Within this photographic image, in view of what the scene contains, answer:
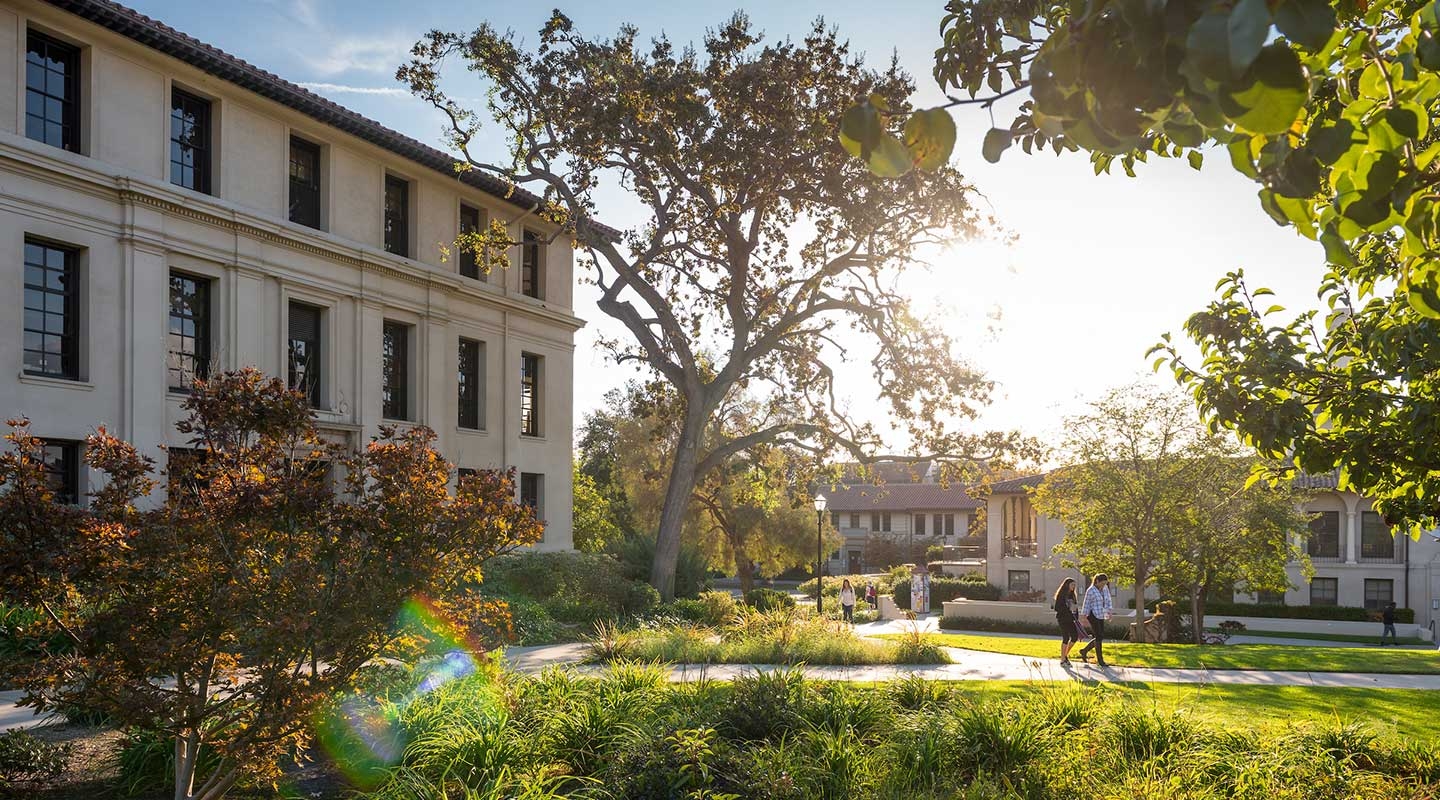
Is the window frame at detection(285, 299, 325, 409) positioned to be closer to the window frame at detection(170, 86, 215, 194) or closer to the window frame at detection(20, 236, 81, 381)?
the window frame at detection(170, 86, 215, 194)

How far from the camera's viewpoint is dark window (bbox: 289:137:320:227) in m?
23.8

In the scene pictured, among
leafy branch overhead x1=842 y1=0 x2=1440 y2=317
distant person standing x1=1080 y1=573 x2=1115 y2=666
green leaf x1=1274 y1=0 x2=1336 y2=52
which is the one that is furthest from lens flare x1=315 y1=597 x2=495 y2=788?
distant person standing x1=1080 y1=573 x2=1115 y2=666

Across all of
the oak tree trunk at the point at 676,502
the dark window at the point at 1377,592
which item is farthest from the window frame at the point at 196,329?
the dark window at the point at 1377,592

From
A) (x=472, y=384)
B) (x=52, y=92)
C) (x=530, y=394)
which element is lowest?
(x=530, y=394)

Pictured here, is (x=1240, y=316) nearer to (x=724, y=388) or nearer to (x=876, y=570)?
(x=724, y=388)

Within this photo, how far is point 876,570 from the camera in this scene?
70.1 metres

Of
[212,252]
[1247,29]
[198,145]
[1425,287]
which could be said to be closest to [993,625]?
[212,252]

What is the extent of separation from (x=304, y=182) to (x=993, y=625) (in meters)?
24.5

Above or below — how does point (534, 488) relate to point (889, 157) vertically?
below

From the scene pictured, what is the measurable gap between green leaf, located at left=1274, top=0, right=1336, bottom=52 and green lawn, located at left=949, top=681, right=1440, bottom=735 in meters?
8.64

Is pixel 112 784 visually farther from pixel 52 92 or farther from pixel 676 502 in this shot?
pixel 676 502

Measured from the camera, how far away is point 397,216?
26.9 metres

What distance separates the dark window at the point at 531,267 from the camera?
3105cm

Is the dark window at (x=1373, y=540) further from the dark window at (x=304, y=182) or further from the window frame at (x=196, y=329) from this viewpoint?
the window frame at (x=196, y=329)
